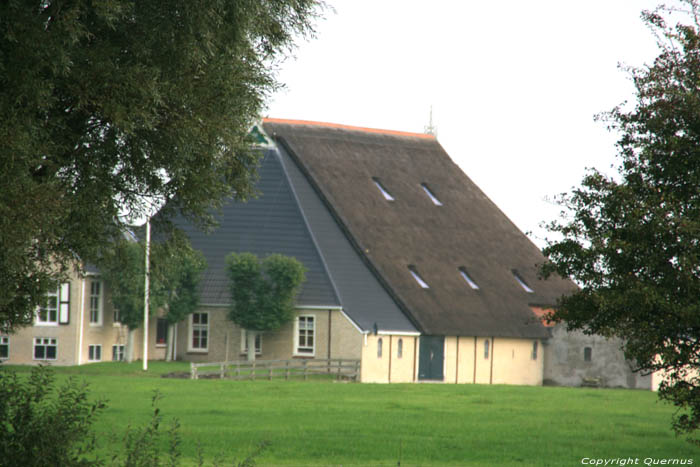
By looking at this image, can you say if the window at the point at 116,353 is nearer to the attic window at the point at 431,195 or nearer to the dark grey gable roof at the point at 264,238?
the dark grey gable roof at the point at 264,238

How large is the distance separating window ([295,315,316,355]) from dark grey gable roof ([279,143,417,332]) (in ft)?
6.70

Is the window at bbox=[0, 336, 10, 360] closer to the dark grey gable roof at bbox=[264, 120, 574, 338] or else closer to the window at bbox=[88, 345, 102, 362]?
the window at bbox=[88, 345, 102, 362]

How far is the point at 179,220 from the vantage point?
57156mm

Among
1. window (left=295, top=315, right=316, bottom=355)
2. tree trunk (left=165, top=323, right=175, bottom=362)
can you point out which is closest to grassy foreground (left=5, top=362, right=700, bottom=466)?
window (left=295, top=315, right=316, bottom=355)

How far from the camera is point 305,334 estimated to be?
52.9m

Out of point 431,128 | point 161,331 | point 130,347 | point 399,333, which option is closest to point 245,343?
point 130,347

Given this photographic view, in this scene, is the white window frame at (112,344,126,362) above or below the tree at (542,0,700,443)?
below

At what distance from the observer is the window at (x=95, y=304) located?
5375 cm

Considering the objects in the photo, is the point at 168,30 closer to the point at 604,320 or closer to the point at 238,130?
the point at 238,130

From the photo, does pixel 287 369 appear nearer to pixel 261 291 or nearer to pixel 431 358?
pixel 261 291

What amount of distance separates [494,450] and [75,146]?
11.6 meters

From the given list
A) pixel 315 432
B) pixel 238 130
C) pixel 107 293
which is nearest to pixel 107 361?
pixel 107 293

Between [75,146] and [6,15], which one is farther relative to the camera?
[75,146]

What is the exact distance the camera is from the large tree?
48.8ft
